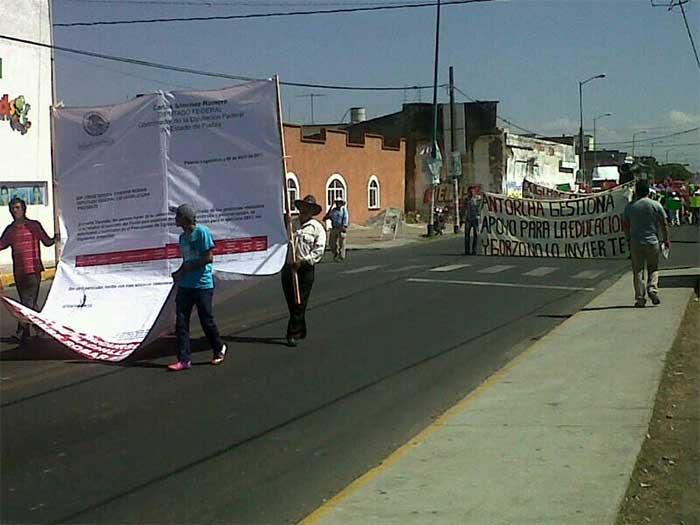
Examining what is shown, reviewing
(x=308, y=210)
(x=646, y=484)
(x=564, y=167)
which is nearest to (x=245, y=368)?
(x=308, y=210)

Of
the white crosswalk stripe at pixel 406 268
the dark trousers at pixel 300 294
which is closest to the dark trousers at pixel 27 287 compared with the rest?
the dark trousers at pixel 300 294

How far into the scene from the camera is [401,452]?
663cm

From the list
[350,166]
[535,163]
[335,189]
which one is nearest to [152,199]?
[335,189]

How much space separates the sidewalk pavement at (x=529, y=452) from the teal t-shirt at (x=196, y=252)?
3.10 m

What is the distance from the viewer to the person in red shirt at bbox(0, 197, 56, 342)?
11.8m

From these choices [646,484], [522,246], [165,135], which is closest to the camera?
[646,484]

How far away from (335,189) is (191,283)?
36127mm

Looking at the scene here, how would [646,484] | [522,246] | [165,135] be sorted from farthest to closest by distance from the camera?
[522,246]
[165,135]
[646,484]

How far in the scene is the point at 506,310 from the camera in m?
14.8

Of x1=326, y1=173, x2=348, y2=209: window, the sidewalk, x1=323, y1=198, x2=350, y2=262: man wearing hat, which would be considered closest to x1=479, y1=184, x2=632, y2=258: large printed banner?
x1=323, y1=198, x2=350, y2=262: man wearing hat

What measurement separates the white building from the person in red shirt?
1323cm

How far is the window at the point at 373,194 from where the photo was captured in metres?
50.6

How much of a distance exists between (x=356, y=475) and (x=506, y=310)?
8859mm

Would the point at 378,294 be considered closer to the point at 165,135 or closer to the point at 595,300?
the point at 595,300
